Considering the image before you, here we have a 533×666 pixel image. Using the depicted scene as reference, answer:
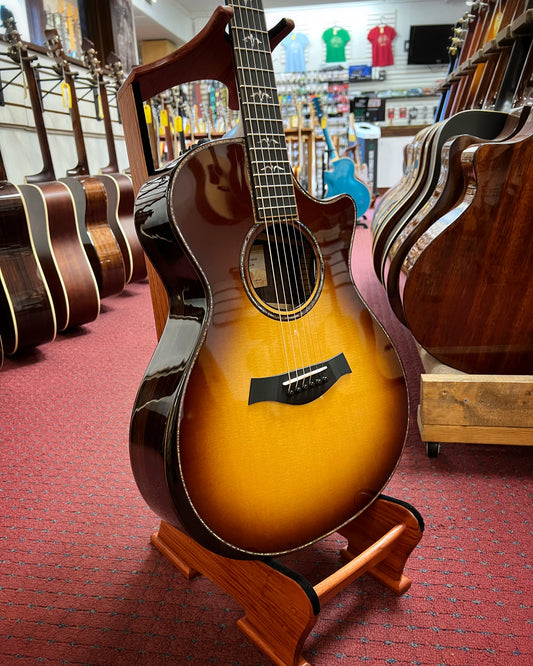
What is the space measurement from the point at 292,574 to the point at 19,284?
1.63 m

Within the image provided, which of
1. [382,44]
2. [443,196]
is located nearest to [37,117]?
[443,196]

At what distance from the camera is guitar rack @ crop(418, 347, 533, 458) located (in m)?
1.17

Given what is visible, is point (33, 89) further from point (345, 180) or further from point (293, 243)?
point (345, 180)

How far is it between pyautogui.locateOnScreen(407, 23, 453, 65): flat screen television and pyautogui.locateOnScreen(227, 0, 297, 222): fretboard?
810cm

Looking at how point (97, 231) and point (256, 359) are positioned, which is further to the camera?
point (97, 231)

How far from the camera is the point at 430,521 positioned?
104 centimetres

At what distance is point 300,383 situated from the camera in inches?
29.1

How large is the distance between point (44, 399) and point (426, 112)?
8130 mm

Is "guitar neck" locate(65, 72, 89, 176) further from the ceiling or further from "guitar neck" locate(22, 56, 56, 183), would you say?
the ceiling

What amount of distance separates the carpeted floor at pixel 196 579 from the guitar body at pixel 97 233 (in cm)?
112

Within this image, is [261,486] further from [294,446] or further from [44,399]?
[44,399]

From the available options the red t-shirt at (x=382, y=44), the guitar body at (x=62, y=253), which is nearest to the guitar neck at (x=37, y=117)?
the guitar body at (x=62, y=253)

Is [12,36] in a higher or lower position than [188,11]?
lower

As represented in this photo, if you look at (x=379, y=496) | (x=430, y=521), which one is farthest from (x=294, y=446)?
(x=430, y=521)
